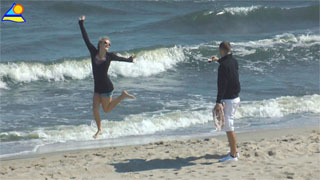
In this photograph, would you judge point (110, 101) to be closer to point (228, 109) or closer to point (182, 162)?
point (182, 162)

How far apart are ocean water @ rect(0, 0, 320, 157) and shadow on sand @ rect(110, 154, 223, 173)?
95.8 inches

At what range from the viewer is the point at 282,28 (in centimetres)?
2948

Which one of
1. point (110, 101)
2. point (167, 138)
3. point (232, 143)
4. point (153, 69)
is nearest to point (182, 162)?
point (232, 143)

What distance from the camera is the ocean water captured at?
46.5 feet

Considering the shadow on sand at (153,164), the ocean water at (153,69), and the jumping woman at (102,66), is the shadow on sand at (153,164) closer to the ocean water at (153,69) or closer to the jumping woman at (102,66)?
the jumping woman at (102,66)

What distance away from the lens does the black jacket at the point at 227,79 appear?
9.73 meters

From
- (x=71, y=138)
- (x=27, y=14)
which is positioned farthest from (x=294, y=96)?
(x=27, y=14)

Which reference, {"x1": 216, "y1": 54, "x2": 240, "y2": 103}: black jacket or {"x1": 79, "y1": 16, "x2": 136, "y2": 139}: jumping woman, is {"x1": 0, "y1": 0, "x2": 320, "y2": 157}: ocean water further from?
{"x1": 216, "y1": 54, "x2": 240, "y2": 103}: black jacket

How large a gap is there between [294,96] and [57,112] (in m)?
5.94

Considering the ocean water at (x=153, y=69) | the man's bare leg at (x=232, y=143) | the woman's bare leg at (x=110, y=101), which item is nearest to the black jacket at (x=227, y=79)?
Answer: the man's bare leg at (x=232, y=143)

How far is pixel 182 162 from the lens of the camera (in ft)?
33.7

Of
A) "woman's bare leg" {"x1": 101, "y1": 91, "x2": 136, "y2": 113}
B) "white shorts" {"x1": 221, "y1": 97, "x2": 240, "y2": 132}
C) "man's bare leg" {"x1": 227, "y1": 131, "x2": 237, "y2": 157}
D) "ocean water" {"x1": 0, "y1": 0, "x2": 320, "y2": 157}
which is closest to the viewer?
"white shorts" {"x1": 221, "y1": 97, "x2": 240, "y2": 132}

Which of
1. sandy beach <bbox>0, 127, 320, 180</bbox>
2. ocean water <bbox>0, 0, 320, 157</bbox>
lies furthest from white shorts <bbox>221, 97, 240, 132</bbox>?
ocean water <bbox>0, 0, 320, 157</bbox>

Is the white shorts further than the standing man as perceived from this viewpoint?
Yes
